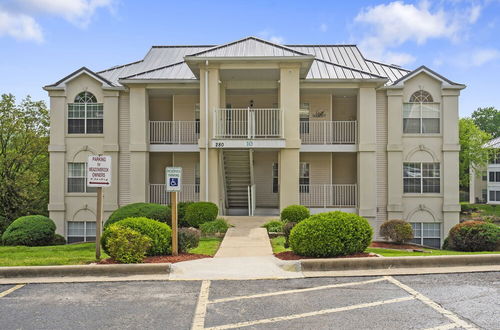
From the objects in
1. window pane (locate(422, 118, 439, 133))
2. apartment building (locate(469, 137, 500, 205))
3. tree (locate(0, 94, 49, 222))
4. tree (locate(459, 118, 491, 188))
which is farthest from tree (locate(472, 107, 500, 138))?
tree (locate(0, 94, 49, 222))

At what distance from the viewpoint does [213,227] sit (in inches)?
615

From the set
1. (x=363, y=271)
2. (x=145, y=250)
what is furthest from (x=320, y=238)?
(x=145, y=250)

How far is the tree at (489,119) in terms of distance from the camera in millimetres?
88500

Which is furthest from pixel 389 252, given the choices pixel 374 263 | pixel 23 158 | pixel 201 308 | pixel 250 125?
pixel 23 158

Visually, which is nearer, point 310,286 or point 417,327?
point 417,327

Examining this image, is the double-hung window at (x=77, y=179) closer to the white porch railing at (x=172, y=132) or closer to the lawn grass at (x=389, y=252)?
the white porch railing at (x=172, y=132)

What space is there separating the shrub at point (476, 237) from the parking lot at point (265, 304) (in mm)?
4998

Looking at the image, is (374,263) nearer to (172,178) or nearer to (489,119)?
(172,178)

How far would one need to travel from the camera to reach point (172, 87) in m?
20.5

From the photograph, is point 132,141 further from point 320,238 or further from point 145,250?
point 320,238

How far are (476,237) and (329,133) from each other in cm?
949

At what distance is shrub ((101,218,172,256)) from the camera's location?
406 inches

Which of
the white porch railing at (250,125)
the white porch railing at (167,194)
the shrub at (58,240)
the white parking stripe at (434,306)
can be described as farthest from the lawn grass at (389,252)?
the shrub at (58,240)

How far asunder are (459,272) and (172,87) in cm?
1493
